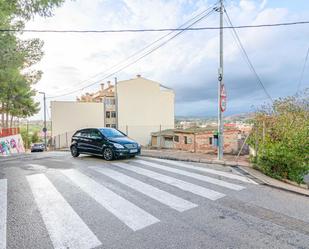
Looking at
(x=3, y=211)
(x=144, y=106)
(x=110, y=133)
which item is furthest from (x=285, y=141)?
(x=144, y=106)

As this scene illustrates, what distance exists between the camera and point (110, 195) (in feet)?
18.1

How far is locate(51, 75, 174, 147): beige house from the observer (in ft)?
131

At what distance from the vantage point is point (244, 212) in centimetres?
459

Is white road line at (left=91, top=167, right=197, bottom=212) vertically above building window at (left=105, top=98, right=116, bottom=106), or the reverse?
building window at (left=105, top=98, right=116, bottom=106)

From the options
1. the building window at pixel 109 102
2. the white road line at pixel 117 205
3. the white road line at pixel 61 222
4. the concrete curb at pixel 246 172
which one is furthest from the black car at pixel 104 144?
the building window at pixel 109 102

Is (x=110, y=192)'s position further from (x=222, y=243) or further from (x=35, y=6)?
(x=35, y=6)

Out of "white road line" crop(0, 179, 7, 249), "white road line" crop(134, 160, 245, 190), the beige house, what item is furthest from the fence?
"white road line" crop(134, 160, 245, 190)

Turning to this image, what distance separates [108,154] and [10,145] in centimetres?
2207

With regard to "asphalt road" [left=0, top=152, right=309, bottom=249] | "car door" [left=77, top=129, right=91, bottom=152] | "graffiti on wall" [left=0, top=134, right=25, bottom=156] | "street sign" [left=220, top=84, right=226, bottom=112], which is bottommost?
"graffiti on wall" [left=0, top=134, right=25, bottom=156]

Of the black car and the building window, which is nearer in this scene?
the black car

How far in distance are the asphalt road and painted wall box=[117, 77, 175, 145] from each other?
34.4 m

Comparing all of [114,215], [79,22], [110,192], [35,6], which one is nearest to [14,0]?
[35,6]

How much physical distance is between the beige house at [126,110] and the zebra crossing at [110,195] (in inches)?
1223

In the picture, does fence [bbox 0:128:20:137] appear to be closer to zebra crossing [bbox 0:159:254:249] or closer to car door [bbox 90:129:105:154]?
car door [bbox 90:129:105:154]
